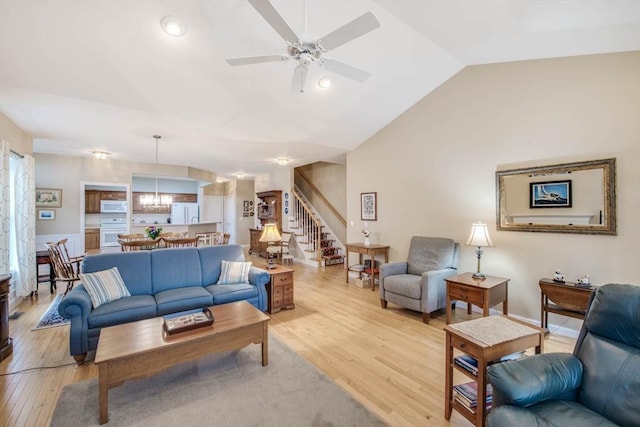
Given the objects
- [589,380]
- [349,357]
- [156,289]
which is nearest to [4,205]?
[156,289]

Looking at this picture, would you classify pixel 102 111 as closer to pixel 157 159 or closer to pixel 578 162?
pixel 157 159

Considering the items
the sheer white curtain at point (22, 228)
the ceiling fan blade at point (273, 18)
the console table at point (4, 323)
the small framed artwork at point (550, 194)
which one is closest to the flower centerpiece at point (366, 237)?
the small framed artwork at point (550, 194)

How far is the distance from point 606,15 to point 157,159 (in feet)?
27.1

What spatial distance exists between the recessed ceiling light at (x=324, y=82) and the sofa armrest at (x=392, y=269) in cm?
277

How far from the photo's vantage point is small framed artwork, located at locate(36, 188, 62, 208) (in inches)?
240

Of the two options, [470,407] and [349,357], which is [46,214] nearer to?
[349,357]

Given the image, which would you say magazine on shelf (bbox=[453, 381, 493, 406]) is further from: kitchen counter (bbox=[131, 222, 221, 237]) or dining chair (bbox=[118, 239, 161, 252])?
kitchen counter (bbox=[131, 222, 221, 237])

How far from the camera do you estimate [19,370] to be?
2504 mm

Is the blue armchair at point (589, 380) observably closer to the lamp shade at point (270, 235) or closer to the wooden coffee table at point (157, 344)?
the wooden coffee table at point (157, 344)

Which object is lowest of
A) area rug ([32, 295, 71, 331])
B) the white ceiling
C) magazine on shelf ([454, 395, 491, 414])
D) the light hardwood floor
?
the light hardwood floor

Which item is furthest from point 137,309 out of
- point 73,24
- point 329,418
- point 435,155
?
point 435,155

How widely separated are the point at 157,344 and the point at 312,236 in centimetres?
558

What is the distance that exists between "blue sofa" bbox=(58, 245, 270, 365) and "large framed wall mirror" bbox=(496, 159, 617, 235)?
341cm

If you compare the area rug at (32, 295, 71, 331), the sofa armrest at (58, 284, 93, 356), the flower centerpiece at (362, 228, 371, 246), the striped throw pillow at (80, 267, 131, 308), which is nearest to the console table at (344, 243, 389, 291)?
the flower centerpiece at (362, 228, 371, 246)
